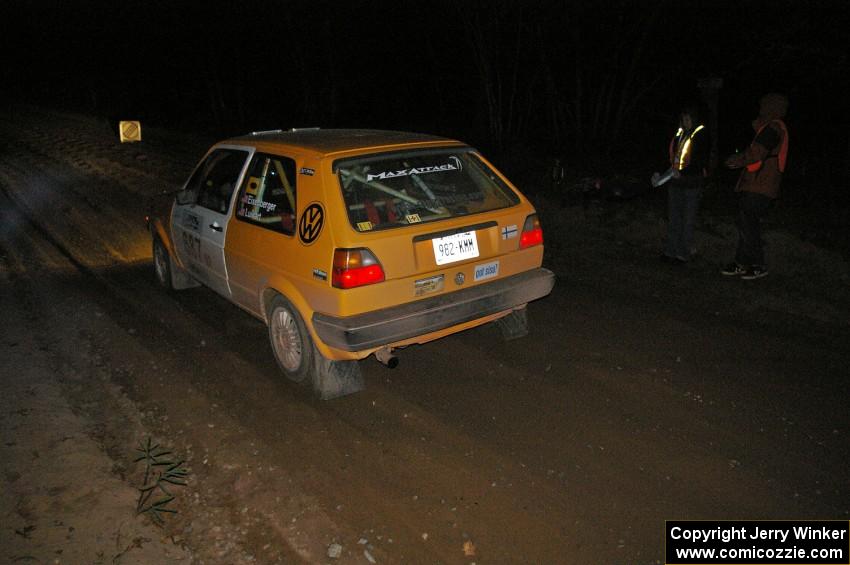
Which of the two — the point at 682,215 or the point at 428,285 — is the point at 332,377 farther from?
the point at 682,215

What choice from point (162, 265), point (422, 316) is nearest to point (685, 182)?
point (422, 316)

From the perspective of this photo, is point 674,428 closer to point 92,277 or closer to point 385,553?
point 385,553

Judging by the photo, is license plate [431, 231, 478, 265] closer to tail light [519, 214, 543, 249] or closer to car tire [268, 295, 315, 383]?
tail light [519, 214, 543, 249]

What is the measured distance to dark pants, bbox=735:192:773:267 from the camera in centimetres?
692

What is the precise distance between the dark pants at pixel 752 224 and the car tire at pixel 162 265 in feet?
19.3

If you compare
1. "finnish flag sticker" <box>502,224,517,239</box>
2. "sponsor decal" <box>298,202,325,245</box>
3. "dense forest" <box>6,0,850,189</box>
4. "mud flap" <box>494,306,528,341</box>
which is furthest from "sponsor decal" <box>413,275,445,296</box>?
"dense forest" <box>6,0,850,189</box>

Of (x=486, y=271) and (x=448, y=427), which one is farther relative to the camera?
(x=486, y=271)

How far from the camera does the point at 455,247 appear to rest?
4.61 meters

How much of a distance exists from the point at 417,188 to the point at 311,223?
82 cm

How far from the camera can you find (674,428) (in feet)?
13.7

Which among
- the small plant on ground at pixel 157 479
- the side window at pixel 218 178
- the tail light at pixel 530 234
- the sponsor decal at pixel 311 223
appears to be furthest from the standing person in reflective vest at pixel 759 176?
the small plant on ground at pixel 157 479

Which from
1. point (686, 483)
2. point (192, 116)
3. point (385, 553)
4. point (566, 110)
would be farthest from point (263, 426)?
point (192, 116)

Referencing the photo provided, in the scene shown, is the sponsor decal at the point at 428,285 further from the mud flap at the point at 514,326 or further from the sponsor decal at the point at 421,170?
the mud flap at the point at 514,326

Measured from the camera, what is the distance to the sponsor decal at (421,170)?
473cm
